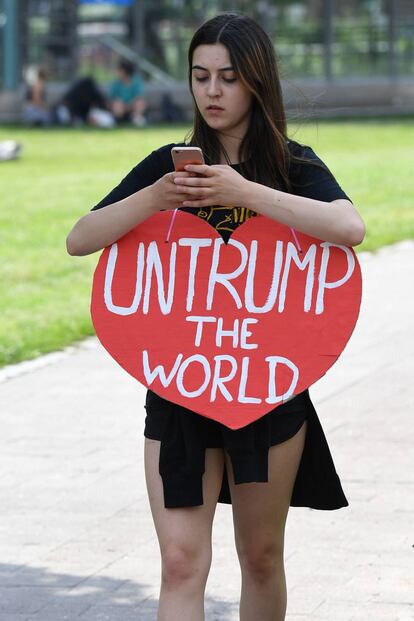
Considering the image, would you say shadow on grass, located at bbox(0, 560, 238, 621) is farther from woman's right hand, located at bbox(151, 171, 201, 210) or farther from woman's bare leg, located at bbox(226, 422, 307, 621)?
woman's right hand, located at bbox(151, 171, 201, 210)

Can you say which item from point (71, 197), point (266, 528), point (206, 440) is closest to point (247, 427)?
point (206, 440)

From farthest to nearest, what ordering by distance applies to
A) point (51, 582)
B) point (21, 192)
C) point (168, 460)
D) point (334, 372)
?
A: point (21, 192) < point (334, 372) < point (51, 582) < point (168, 460)

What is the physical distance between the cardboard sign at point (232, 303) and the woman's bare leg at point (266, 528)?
0.18 meters

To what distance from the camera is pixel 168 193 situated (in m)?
3.56

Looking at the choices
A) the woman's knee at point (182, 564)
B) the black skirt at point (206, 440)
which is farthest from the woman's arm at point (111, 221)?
the woman's knee at point (182, 564)

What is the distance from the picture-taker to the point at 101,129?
31266mm

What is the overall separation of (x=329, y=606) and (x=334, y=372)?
12.5 feet

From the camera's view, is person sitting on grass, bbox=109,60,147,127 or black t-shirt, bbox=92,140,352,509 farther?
person sitting on grass, bbox=109,60,147,127

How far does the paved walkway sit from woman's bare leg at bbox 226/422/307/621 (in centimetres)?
86

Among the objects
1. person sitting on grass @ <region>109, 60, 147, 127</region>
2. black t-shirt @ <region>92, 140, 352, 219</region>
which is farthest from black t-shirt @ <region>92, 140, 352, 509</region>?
person sitting on grass @ <region>109, 60, 147, 127</region>

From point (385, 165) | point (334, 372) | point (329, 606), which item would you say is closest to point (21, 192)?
point (385, 165)

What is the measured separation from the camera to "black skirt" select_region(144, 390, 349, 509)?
145 inches

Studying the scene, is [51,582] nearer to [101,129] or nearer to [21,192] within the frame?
[21,192]

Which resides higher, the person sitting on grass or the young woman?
the young woman
